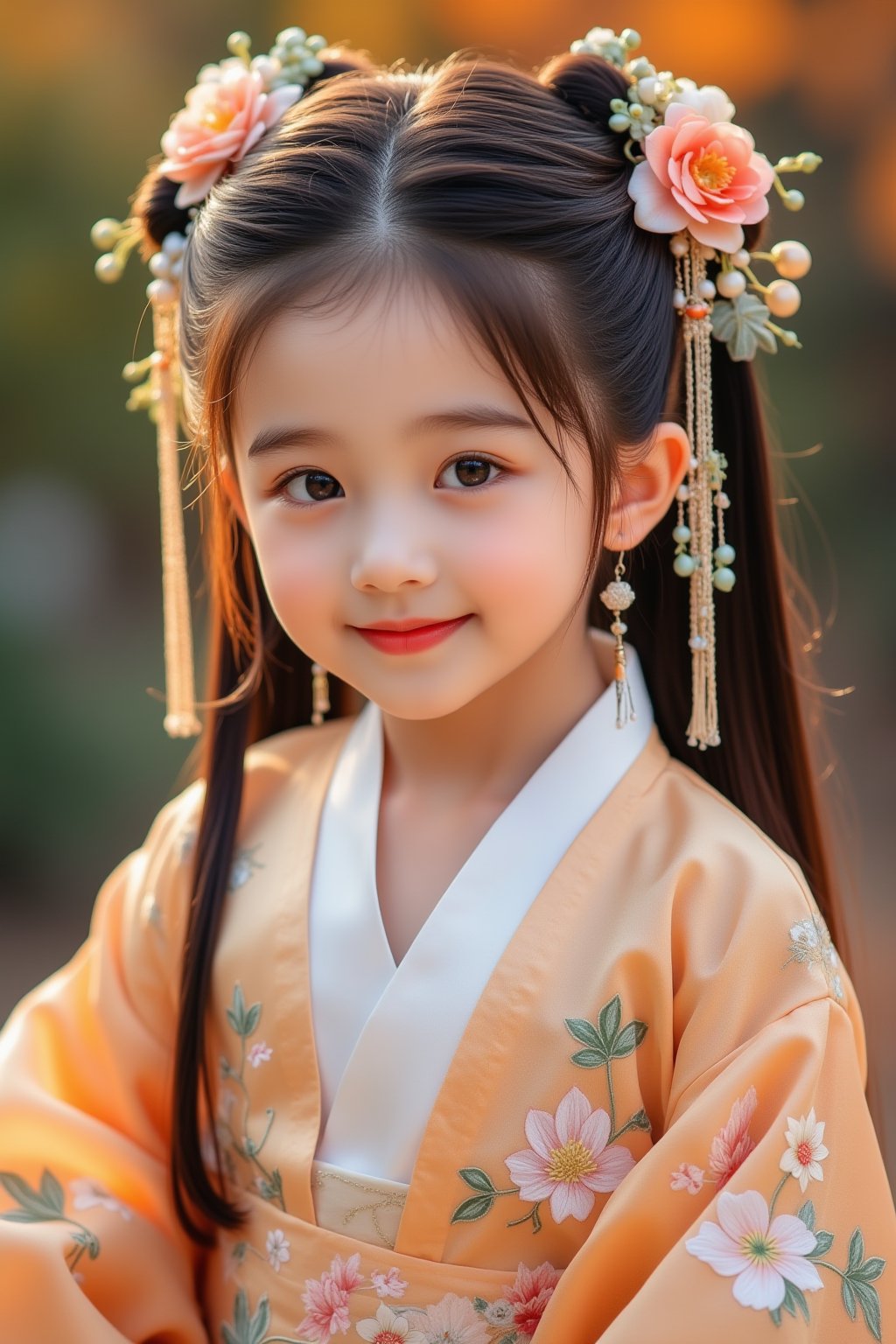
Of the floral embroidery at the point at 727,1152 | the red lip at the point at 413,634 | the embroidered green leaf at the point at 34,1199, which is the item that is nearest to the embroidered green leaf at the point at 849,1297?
the floral embroidery at the point at 727,1152

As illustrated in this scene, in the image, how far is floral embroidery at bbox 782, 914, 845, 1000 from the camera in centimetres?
112

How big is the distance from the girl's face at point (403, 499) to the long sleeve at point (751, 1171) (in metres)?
0.29

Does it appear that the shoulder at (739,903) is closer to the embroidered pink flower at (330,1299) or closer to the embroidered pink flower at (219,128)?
the embroidered pink flower at (330,1299)

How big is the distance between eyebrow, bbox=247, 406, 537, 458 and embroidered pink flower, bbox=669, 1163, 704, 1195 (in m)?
0.58

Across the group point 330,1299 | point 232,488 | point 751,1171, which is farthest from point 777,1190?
point 232,488

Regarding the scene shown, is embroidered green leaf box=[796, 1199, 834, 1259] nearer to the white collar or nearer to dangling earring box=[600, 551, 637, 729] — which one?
the white collar

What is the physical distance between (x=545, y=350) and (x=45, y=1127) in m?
0.86

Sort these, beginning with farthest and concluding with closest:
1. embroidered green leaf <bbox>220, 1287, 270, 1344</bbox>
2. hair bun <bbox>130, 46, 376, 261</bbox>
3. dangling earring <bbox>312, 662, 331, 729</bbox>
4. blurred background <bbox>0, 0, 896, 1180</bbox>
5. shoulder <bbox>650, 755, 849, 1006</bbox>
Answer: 1. blurred background <bbox>0, 0, 896, 1180</bbox>
2. dangling earring <bbox>312, 662, 331, 729</bbox>
3. hair bun <bbox>130, 46, 376, 261</bbox>
4. embroidered green leaf <bbox>220, 1287, 270, 1344</bbox>
5. shoulder <bbox>650, 755, 849, 1006</bbox>

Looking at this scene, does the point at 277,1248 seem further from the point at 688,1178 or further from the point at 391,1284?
the point at 688,1178

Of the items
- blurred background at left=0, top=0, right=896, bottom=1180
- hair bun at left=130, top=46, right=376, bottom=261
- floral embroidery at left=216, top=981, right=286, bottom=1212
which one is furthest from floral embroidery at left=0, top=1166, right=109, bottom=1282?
blurred background at left=0, top=0, right=896, bottom=1180

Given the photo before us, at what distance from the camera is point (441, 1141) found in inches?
45.2

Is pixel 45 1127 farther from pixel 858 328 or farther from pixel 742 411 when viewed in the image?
A: pixel 858 328

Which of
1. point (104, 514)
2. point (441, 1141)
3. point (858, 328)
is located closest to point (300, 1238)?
point (441, 1141)

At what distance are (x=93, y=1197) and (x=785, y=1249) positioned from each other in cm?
64
